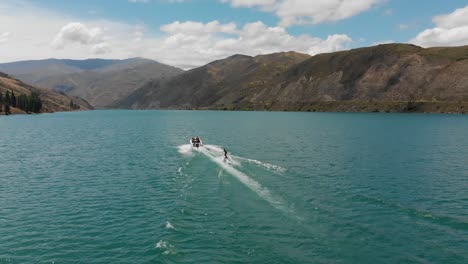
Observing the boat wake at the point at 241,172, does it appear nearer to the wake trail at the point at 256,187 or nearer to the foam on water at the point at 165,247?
the wake trail at the point at 256,187

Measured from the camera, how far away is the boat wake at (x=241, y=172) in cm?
4573

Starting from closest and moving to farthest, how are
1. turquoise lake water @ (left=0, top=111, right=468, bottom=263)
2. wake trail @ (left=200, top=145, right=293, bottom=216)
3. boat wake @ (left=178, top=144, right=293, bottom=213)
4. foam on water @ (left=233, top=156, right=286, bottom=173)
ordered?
turquoise lake water @ (left=0, top=111, right=468, bottom=263) → wake trail @ (left=200, top=145, right=293, bottom=216) → boat wake @ (left=178, top=144, right=293, bottom=213) → foam on water @ (left=233, top=156, right=286, bottom=173)

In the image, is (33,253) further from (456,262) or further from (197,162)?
(197,162)

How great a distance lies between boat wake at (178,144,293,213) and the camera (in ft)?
150

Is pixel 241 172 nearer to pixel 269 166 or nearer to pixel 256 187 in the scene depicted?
pixel 269 166

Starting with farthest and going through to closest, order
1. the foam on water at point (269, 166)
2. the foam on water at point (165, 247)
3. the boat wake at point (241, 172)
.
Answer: the foam on water at point (269, 166)
the boat wake at point (241, 172)
the foam on water at point (165, 247)

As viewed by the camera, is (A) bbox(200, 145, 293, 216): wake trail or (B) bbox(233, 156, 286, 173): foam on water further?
(B) bbox(233, 156, 286, 173): foam on water

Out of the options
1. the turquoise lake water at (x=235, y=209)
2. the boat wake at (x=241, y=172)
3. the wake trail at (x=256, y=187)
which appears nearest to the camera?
the turquoise lake water at (x=235, y=209)

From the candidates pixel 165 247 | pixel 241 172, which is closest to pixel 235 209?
pixel 165 247

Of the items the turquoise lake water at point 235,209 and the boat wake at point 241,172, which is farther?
the boat wake at point 241,172

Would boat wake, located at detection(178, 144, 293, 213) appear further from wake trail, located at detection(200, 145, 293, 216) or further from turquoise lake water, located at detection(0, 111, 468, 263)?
turquoise lake water, located at detection(0, 111, 468, 263)

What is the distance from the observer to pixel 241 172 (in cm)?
6347

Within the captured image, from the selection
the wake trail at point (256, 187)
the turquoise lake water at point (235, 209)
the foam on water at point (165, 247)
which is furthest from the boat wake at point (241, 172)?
the foam on water at point (165, 247)

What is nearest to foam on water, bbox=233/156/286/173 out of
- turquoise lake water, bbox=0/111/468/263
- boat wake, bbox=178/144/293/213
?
boat wake, bbox=178/144/293/213
